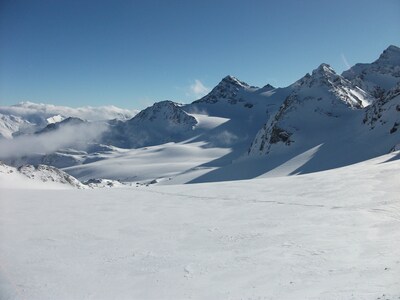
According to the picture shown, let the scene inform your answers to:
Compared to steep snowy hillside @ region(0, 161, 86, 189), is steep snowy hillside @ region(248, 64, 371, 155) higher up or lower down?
higher up

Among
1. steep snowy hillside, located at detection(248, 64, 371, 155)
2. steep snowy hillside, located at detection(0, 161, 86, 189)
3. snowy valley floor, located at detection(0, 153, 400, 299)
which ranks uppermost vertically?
steep snowy hillside, located at detection(248, 64, 371, 155)

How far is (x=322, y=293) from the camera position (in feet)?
23.3

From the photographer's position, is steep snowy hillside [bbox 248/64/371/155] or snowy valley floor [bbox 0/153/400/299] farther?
steep snowy hillside [bbox 248/64/371/155]

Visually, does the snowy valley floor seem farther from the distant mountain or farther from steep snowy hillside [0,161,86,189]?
the distant mountain

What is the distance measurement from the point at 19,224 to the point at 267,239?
876cm

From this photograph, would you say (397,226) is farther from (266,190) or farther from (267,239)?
(266,190)

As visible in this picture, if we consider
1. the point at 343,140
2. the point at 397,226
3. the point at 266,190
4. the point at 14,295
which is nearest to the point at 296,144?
the point at 343,140

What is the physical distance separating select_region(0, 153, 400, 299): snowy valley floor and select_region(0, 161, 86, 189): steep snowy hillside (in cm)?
2395

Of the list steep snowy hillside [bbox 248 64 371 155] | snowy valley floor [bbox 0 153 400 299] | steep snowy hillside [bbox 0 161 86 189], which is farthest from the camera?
steep snowy hillside [bbox 248 64 371 155]

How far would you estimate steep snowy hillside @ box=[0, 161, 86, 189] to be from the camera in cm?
3866

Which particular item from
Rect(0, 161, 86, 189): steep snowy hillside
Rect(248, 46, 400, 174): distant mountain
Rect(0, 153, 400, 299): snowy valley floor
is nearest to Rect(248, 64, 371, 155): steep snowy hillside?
Rect(248, 46, 400, 174): distant mountain

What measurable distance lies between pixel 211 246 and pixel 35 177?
38.2m

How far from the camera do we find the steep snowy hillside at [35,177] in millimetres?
38659

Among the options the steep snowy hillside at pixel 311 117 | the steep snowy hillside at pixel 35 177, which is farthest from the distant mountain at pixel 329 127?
the steep snowy hillside at pixel 35 177
